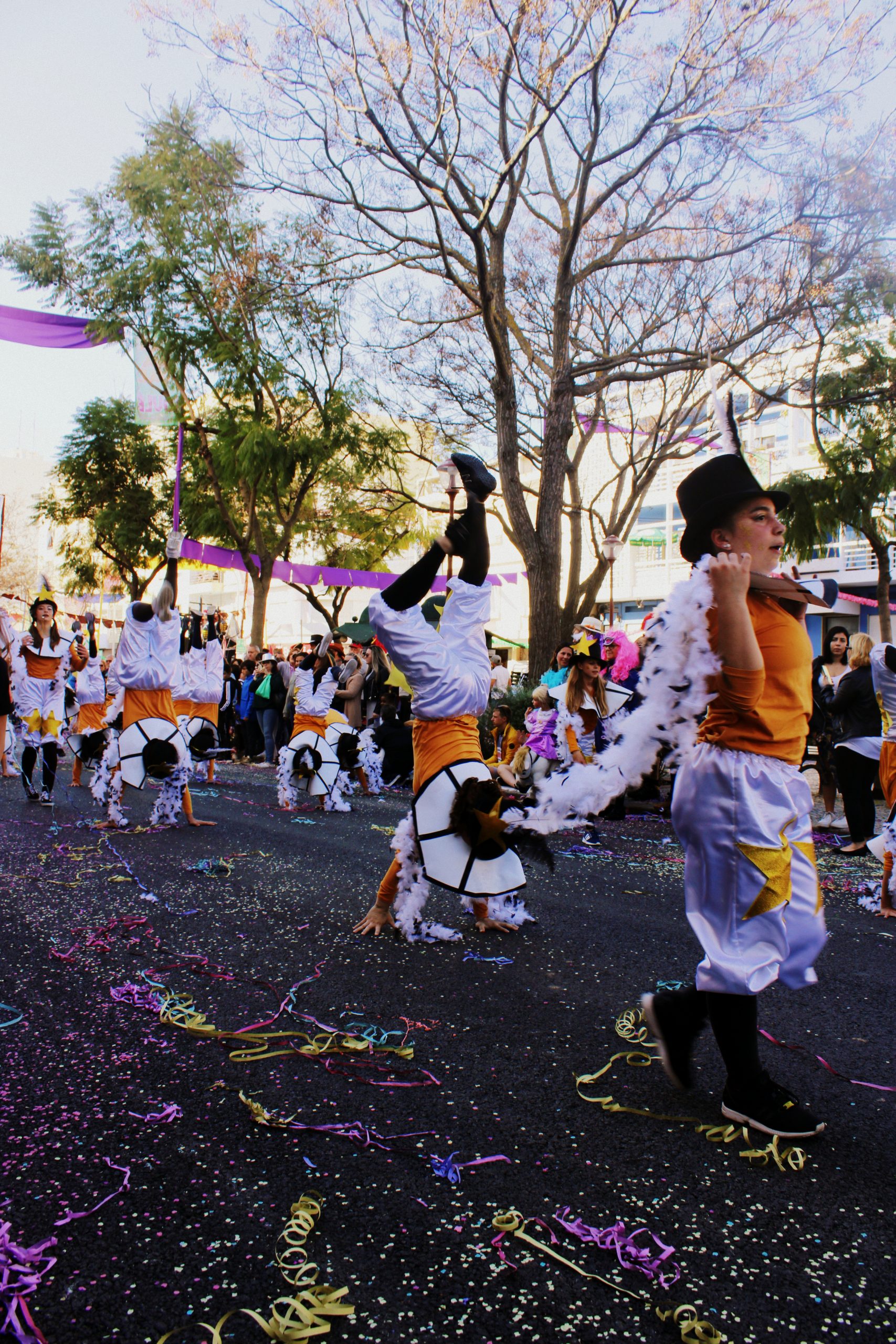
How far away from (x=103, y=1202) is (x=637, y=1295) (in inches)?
47.9

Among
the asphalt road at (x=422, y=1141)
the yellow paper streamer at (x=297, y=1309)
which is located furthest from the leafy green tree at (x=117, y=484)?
the yellow paper streamer at (x=297, y=1309)

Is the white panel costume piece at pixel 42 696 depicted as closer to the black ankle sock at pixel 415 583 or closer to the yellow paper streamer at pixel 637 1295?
the black ankle sock at pixel 415 583

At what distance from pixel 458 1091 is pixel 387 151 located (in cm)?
1216

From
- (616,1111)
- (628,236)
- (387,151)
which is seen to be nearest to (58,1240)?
(616,1111)

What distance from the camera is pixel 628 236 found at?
45.7 ft

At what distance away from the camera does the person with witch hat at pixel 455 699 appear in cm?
389

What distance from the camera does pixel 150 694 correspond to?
26.0 ft

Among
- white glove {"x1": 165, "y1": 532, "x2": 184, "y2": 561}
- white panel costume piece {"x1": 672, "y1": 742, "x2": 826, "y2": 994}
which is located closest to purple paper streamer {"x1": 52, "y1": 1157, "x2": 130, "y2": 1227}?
white panel costume piece {"x1": 672, "y1": 742, "x2": 826, "y2": 994}

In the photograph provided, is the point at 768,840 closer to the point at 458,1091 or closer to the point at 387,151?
the point at 458,1091

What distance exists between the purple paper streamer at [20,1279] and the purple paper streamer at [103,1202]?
0.22 ft

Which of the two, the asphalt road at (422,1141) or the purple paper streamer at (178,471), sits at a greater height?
the purple paper streamer at (178,471)

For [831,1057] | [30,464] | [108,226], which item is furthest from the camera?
[30,464]

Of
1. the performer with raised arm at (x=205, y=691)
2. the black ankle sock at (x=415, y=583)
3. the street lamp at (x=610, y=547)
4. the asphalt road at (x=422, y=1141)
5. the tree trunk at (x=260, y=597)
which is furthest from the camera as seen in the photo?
the tree trunk at (x=260, y=597)

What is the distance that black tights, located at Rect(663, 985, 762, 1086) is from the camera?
8.30 ft
